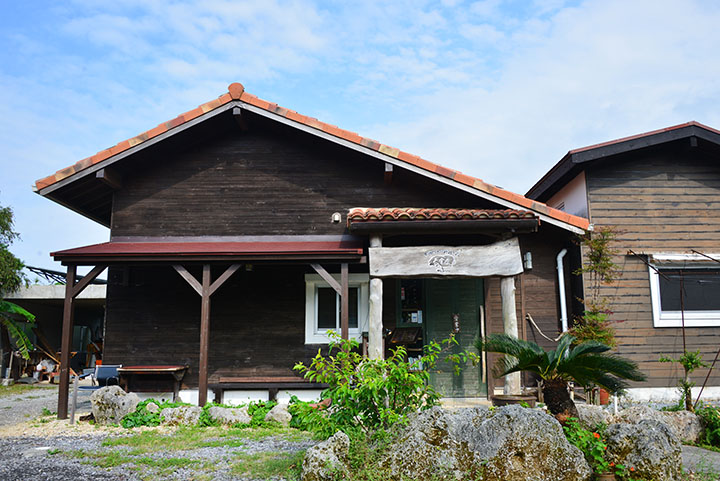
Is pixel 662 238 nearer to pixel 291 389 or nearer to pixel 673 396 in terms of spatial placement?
pixel 673 396

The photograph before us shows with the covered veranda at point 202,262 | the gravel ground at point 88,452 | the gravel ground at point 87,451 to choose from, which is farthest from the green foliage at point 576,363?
the covered veranda at point 202,262

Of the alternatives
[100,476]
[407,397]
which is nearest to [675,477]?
[407,397]

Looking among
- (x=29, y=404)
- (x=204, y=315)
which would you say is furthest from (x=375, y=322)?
(x=29, y=404)

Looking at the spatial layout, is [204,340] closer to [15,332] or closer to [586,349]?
[586,349]

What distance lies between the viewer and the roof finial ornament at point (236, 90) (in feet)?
32.4

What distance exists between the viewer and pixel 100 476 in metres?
5.39

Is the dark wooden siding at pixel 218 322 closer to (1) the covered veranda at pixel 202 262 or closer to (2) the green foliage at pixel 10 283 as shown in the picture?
(1) the covered veranda at pixel 202 262

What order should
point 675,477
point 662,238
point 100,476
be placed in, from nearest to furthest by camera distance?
point 675,477, point 100,476, point 662,238

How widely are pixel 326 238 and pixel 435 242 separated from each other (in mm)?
1950

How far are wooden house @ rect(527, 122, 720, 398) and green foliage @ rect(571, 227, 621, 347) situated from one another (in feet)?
0.45

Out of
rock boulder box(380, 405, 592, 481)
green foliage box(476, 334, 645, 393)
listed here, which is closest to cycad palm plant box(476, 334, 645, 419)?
green foliage box(476, 334, 645, 393)

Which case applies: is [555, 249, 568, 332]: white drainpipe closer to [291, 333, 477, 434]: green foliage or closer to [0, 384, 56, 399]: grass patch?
[291, 333, 477, 434]: green foliage

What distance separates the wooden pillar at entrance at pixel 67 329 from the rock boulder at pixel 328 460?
17.3ft

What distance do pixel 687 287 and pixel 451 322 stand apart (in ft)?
13.5
